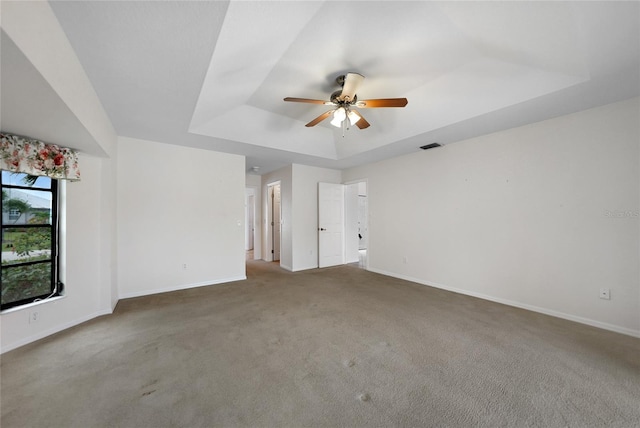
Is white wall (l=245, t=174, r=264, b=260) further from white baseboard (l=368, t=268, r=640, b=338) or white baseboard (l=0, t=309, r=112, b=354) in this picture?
white baseboard (l=368, t=268, r=640, b=338)

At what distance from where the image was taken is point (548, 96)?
2451 mm

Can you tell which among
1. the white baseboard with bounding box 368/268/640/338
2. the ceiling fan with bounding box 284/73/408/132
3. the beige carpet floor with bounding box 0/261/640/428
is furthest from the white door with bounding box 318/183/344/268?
the ceiling fan with bounding box 284/73/408/132

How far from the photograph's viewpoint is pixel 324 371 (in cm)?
189

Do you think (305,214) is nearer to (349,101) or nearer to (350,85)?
(349,101)

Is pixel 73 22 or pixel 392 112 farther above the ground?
pixel 392 112

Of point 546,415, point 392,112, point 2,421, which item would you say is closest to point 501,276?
point 546,415

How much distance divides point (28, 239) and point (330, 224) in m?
4.70

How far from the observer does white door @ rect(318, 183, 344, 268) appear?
5.73m

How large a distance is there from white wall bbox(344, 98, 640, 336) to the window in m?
5.03

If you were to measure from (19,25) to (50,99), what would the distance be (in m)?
0.63

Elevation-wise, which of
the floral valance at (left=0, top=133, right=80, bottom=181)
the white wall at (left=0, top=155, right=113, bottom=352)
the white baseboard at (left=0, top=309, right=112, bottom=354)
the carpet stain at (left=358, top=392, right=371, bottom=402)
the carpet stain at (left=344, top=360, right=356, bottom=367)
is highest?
the floral valance at (left=0, top=133, right=80, bottom=181)

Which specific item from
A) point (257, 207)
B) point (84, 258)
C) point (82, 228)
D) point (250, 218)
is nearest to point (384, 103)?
point (82, 228)

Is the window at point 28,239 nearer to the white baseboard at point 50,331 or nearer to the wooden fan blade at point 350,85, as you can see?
the white baseboard at point 50,331

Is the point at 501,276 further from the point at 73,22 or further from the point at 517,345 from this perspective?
the point at 73,22
